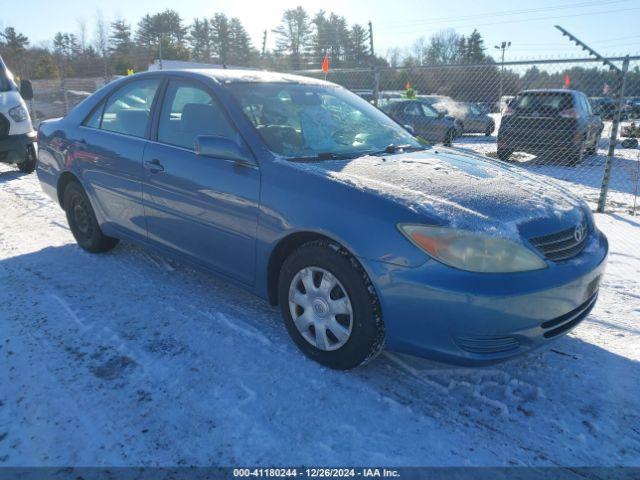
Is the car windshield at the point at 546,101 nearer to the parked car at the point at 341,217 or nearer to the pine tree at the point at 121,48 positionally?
the parked car at the point at 341,217

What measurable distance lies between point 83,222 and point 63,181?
0.44 m

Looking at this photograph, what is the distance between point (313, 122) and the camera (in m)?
3.29

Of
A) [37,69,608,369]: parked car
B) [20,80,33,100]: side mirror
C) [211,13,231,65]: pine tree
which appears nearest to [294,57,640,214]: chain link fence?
[37,69,608,369]: parked car

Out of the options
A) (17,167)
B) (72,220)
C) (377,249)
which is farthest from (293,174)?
(17,167)

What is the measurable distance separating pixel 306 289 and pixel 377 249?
1.80ft

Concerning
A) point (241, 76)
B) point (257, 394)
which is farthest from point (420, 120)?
point (257, 394)

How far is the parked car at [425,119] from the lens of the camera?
1393 centimetres

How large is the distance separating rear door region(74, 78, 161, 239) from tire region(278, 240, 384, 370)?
1.53 m

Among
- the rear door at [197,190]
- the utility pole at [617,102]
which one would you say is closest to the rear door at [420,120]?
the utility pole at [617,102]

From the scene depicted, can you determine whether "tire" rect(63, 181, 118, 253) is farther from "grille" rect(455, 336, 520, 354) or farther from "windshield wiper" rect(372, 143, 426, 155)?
"grille" rect(455, 336, 520, 354)

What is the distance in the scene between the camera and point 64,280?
3836 mm

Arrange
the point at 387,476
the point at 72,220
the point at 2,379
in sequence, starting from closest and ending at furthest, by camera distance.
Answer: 1. the point at 387,476
2. the point at 2,379
3. the point at 72,220

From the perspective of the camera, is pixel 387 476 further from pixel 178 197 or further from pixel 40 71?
pixel 40 71

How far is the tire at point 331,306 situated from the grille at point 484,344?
0.40 metres
